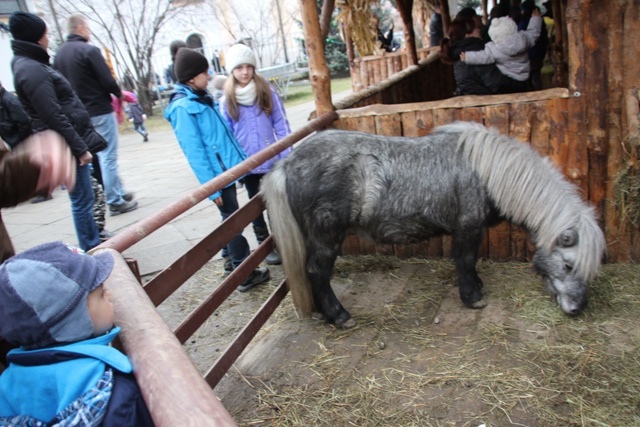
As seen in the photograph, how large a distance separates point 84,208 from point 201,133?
1.39 meters

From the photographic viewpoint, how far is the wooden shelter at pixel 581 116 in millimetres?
3217

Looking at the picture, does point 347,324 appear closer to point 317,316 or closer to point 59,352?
point 317,316

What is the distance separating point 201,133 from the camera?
12.1 feet

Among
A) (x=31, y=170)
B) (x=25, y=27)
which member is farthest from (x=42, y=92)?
(x=31, y=170)

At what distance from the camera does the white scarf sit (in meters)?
3.97

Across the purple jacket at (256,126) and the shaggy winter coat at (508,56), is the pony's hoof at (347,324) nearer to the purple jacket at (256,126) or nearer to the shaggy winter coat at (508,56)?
the purple jacket at (256,126)

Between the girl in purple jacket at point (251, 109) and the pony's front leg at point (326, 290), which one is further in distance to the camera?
the girl in purple jacket at point (251, 109)

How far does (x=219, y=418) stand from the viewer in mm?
781

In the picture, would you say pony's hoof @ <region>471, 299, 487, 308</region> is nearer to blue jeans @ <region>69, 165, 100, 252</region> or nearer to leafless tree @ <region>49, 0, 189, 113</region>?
blue jeans @ <region>69, 165, 100, 252</region>

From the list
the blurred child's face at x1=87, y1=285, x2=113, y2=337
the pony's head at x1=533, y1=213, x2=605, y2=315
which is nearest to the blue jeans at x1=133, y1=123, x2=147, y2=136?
the pony's head at x1=533, y1=213, x2=605, y2=315

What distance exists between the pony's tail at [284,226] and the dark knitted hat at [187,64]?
41.8 inches

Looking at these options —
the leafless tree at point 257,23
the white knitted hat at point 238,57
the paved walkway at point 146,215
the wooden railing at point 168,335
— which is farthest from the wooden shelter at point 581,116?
the leafless tree at point 257,23

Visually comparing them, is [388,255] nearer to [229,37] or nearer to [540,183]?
[540,183]

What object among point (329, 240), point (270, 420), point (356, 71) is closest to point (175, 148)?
point (356, 71)
